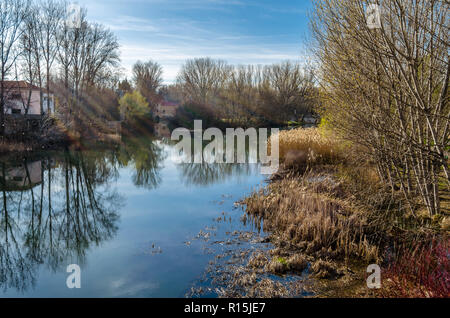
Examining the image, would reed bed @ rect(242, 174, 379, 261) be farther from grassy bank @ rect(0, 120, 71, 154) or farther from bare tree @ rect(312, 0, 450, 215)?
grassy bank @ rect(0, 120, 71, 154)

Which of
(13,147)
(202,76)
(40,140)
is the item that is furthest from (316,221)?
(202,76)

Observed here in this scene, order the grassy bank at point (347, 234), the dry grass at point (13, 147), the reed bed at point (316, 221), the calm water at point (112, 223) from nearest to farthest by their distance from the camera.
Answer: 1. the grassy bank at point (347, 234)
2. the calm water at point (112, 223)
3. the reed bed at point (316, 221)
4. the dry grass at point (13, 147)

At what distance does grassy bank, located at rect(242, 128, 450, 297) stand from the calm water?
3.52 feet

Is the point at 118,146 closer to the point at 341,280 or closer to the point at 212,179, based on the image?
the point at 212,179

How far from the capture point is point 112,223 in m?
8.18

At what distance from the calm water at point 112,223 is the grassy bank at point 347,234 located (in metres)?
1.07

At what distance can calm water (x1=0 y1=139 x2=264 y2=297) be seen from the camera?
5.27 meters

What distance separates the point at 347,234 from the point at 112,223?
5.40 metres

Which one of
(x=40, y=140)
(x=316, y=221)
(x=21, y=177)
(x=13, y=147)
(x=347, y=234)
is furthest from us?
(x=40, y=140)

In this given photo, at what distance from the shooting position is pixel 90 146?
71.8ft

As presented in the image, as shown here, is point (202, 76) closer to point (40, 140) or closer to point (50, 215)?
point (40, 140)

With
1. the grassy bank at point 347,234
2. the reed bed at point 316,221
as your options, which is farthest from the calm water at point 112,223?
the grassy bank at point 347,234

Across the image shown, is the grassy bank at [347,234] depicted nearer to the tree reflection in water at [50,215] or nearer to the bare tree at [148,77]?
the tree reflection in water at [50,215]

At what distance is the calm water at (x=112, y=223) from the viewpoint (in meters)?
5.27
